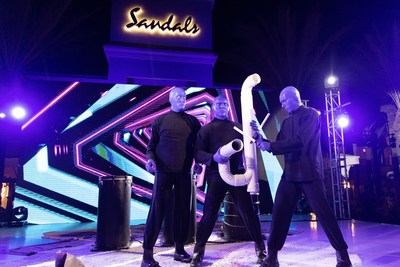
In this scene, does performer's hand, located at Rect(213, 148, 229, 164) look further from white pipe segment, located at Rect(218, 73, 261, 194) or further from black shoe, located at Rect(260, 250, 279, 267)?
black shoe, located at Rect(260, 250, 279, 267)

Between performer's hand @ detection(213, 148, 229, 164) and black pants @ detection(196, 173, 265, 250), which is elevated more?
A: performer's hand @ detection(213, 148, 229, 164)

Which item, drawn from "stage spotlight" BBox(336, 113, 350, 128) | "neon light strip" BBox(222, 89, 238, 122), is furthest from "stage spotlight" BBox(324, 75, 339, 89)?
"neon light strip" BBox(222, 89, 238, 122)

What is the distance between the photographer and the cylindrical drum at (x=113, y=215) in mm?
4207

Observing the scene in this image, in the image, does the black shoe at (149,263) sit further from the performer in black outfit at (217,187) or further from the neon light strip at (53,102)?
the neon light strip at (53,102)

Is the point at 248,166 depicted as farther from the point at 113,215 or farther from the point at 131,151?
the point at 131,151

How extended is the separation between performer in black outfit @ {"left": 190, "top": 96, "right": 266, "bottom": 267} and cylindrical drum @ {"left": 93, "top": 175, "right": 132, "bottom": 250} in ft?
5.10

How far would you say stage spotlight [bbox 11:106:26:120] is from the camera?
7.64 meters

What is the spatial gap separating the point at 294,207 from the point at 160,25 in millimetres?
10101

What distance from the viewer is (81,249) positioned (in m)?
4.28

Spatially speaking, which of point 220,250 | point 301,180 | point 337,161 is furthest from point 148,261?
point 337,161

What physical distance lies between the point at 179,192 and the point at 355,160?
9.45 meters

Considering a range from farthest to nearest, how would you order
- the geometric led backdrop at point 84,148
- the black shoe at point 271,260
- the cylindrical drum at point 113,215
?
the geometric led backdrop at point 84,148
the cylindrical drum at point 113,215
the black shoe at point 271,260

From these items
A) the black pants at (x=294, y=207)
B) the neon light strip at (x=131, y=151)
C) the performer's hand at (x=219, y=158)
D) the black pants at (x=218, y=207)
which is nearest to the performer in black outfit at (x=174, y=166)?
the black pants at (x=218, y=207)

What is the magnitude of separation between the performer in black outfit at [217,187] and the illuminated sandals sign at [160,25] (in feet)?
29.7
